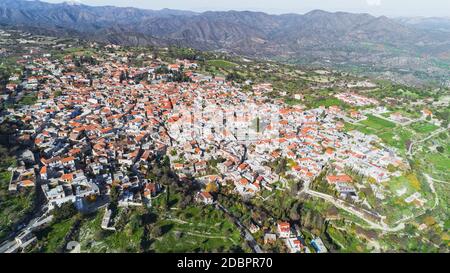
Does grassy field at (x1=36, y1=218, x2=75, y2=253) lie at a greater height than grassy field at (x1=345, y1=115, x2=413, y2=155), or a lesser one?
greater

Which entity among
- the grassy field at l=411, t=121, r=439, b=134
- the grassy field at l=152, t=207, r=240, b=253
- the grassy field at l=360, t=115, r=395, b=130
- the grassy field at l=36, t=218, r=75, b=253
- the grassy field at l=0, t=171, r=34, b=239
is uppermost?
the grassy field at l=0, t=171, r=34, b=239

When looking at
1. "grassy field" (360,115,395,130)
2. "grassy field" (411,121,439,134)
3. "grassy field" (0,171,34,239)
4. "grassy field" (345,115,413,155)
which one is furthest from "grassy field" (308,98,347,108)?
"grassy field" (0,171,34,239)

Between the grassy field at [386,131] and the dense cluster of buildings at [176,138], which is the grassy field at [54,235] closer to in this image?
the dense cluster of buildings at [176,138]

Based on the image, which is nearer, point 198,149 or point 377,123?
point 198,149

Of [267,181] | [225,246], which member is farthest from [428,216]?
[225,246]

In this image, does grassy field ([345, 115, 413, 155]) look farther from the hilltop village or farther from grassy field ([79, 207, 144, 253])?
grassy field ([79, 207, 144, 253])

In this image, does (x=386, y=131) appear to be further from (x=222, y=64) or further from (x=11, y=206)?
(x=222, y=64)

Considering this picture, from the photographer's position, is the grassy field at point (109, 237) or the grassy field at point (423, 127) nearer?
the grassy field at point (109, 237)


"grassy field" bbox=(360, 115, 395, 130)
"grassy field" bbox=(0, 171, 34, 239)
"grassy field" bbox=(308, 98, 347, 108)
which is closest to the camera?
"grassy field" bbox=(0, 171, 34, 239)

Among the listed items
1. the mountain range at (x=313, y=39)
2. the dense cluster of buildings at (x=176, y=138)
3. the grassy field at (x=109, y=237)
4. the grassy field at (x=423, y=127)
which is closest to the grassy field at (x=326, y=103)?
the dense cluster of buildings at (x=176, y=138)

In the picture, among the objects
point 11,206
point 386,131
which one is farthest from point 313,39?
point 11,206
